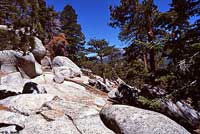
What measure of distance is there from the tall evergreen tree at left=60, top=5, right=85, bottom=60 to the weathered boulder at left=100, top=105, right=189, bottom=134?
37677 mm

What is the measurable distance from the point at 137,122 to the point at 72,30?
45.8m

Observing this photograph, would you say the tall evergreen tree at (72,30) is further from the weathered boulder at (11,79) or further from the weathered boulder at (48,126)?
the weathered boulder at (48,126)

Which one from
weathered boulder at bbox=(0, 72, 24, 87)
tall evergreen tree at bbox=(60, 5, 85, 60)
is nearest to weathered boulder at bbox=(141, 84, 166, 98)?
weathered boulder at bbox=(0, 72, 24, 87)

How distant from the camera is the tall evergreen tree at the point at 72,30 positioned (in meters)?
52.4

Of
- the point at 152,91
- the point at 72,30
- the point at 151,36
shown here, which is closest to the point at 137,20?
the point at 151,36

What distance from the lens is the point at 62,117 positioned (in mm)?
13258

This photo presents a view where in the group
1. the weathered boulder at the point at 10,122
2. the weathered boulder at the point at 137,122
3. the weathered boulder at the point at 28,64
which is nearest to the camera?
the weathered boulder at the point at 137,122

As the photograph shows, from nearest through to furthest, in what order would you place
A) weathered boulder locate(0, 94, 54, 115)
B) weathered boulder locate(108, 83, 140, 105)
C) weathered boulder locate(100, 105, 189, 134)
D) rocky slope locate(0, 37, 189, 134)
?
weathered boulder locate(100, 105, 189, 134)
rocky slope locate(0, 37, 189, 134)
weathered boulder locate(0, 94, 54, 115)
weathered boulder locate(108, 83, 140, 105)

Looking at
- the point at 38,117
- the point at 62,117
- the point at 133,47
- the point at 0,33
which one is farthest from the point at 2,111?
the point at 133,47

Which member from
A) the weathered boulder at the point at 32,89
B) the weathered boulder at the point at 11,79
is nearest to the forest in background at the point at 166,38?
the weathered boulder at the point at 32,89

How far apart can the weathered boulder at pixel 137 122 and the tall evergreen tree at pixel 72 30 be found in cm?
3768

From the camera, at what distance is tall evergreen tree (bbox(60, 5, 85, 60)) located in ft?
172

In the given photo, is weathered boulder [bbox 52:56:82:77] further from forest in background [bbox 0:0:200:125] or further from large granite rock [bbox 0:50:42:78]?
forest in background [bbox 0:0:200:125]

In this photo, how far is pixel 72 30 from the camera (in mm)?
55781
